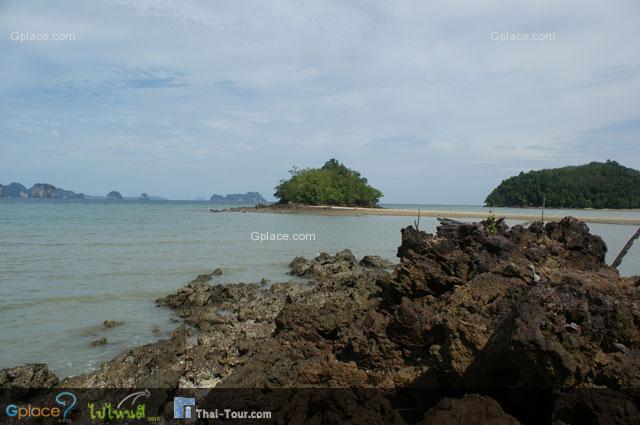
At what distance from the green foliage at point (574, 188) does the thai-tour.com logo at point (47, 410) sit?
10771 centimetres

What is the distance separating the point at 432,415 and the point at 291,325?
4418mm

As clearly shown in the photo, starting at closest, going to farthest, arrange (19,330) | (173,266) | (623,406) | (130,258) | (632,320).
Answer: (623,406) → (632,320) → (19,330) → (173,266) → (130,258)

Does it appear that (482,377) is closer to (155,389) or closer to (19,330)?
(155,389)

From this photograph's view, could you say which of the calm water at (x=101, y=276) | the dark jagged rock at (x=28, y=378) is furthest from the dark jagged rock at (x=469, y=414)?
the calm water at (x=101, y=276)

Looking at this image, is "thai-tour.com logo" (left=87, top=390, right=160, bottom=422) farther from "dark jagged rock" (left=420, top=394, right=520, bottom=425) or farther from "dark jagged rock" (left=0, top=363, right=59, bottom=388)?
"dark jagged rock" (left=420, top=394, right=520, bottom=425)

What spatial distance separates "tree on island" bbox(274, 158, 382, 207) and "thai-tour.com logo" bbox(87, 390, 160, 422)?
91.1 m

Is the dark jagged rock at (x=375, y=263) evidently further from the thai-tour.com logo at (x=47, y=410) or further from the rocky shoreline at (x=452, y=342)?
the thai-tour.com logo at (x=47, y=410)

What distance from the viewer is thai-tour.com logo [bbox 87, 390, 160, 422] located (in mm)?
6277

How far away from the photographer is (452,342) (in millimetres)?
5441

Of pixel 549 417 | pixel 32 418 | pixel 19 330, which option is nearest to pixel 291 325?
pixel 32 418

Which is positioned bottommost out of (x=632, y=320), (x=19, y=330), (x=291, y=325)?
(x=19, y=330)

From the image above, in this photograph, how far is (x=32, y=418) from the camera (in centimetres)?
627

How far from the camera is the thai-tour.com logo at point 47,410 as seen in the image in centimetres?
633

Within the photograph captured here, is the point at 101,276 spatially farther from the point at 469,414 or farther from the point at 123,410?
the point at 469,414
